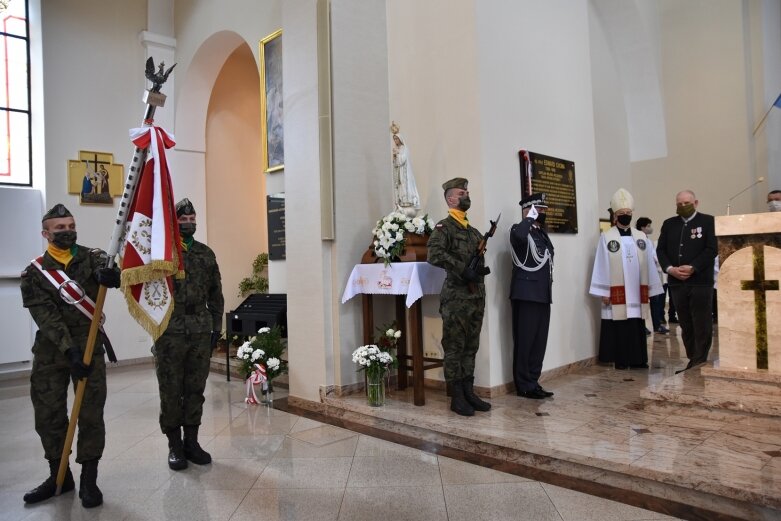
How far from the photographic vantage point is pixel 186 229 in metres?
3.90

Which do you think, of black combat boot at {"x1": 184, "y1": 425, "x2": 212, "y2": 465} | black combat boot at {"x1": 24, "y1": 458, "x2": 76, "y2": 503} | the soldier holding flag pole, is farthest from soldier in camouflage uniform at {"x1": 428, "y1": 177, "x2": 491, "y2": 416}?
black combat boot at {"x1": 24, "y1": 458, "x2": 76, "y2": 503}

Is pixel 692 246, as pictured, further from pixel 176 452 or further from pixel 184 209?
pixel 176 452

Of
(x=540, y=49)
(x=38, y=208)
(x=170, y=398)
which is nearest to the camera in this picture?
(x=170, y=398)

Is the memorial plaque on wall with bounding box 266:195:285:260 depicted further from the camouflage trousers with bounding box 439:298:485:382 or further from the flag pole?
the flag pole

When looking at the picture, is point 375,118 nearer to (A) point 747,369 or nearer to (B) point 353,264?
(B) point 353,264

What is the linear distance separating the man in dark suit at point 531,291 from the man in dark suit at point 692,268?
1.46 m

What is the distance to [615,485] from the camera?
3.21 metres

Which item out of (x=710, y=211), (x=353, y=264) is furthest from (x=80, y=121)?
(x=710, y=211)

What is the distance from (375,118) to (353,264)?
1513 millimetres

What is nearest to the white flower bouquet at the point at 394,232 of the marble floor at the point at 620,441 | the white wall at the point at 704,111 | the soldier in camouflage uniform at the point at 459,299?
the soldier in camouflage uniform at the point at 459,299

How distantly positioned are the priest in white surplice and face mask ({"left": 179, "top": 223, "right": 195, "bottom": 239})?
13.8 feet

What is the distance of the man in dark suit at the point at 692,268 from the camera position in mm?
5219

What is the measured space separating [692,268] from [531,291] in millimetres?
1713

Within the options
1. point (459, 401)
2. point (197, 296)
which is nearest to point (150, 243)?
point (197, 296)
